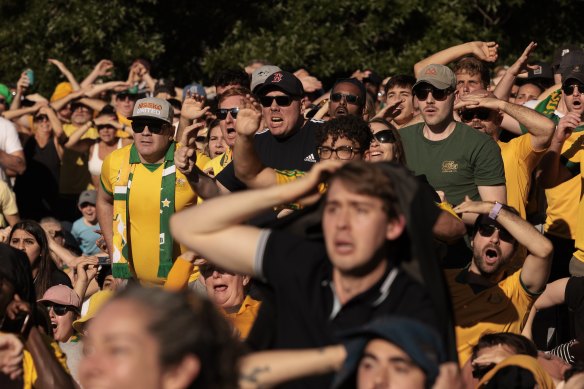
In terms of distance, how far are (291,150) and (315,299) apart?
3.90 m

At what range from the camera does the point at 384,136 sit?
→ 7.76m

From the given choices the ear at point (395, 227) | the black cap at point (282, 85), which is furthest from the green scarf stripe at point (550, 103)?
the ear at point (395, 227)

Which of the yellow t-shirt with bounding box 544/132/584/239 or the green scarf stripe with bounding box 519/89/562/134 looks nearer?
the yellow t-shirt with bounding box 544/132/584/239

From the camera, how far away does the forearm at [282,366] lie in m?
4.31

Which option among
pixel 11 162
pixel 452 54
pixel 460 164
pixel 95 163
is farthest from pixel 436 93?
pixel 95 163

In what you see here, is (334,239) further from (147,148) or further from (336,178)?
(147,148)

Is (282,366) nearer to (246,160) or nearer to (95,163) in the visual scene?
(246,160)

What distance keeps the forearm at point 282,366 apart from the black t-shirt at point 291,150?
13.8 ft

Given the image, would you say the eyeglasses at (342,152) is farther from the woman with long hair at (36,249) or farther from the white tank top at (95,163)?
the white tank top at (95,163)

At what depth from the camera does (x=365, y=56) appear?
1620cm

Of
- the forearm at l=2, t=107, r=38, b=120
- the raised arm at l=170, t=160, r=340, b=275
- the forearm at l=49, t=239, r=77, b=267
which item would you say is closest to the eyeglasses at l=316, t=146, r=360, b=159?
the raised arm at l=170, t=160, r=340, b=275

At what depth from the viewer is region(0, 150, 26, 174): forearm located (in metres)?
12.6

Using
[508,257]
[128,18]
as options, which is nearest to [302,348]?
[508,257]

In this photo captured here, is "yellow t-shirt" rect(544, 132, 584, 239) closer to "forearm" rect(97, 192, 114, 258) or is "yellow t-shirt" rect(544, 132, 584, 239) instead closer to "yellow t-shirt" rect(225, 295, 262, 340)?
"yellow t-shirt" rect(225, 295, 262, 340)
